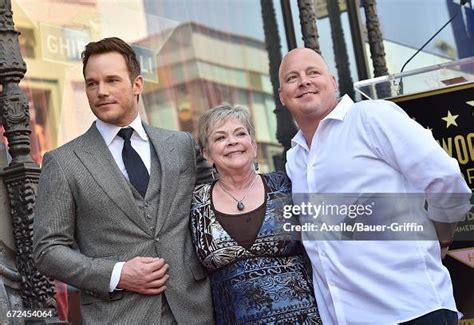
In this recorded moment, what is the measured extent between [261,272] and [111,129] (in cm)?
69

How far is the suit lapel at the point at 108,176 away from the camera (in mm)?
2785

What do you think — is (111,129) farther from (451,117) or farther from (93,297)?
(451,117)

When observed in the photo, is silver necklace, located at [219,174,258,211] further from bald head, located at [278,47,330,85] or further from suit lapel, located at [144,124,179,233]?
bald head, located at [278,47,330,85]

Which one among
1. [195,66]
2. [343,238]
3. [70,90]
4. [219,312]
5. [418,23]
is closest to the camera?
[343,238]

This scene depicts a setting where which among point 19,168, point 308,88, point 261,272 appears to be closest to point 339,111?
point 308,88

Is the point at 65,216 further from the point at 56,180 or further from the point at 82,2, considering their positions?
the point at 82,2

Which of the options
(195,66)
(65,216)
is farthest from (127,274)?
(195,66)

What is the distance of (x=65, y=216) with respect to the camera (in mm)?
2752

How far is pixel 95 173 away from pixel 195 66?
11.2ft

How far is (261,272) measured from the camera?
2.79 m

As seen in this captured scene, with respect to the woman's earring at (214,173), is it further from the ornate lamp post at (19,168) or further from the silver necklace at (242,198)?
the ornate lamp post at (19,168)

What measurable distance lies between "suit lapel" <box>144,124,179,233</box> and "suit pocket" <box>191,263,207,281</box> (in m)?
0.18

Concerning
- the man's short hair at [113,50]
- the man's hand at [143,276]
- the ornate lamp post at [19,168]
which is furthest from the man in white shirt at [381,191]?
the ornate lamp post at [19,168]

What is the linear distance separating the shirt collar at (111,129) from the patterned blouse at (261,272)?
339 mm
